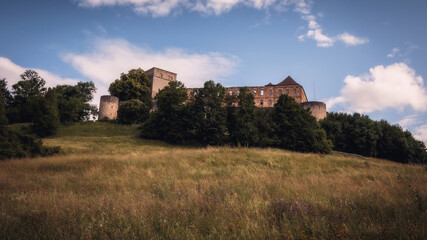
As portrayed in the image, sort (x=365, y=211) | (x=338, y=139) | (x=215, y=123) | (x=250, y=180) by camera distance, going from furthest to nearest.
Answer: (x=338, y=139) → (x=215, y=123) → (x=250, y=180) → (x=365, y=211)

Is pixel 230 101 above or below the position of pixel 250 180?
above

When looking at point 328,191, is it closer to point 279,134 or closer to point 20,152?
point 20,152

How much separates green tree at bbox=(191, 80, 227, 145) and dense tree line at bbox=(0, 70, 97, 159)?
18.4 metres

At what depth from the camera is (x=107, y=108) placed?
46719mm

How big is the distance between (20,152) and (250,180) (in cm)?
1425

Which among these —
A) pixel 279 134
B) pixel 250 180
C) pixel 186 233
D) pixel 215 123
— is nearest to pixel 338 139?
pixel 279 134

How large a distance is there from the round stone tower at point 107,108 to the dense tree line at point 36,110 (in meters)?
4.48

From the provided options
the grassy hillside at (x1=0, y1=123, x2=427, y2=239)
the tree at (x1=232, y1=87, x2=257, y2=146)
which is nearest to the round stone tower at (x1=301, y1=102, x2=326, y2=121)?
the tree at (x1=232, y1=87, x2=257, y2=146)

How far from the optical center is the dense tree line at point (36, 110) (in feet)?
43.7

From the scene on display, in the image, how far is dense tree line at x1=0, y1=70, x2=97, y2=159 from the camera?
1332 cm

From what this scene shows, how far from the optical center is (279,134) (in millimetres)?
30562

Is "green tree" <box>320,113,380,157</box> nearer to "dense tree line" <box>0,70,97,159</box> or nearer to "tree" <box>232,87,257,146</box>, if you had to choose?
"tree" <box>232,87,257,146</box>

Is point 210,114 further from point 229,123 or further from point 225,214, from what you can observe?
point 225,214

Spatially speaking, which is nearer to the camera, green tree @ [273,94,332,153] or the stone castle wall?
green tree @ [273,94,332,153]
